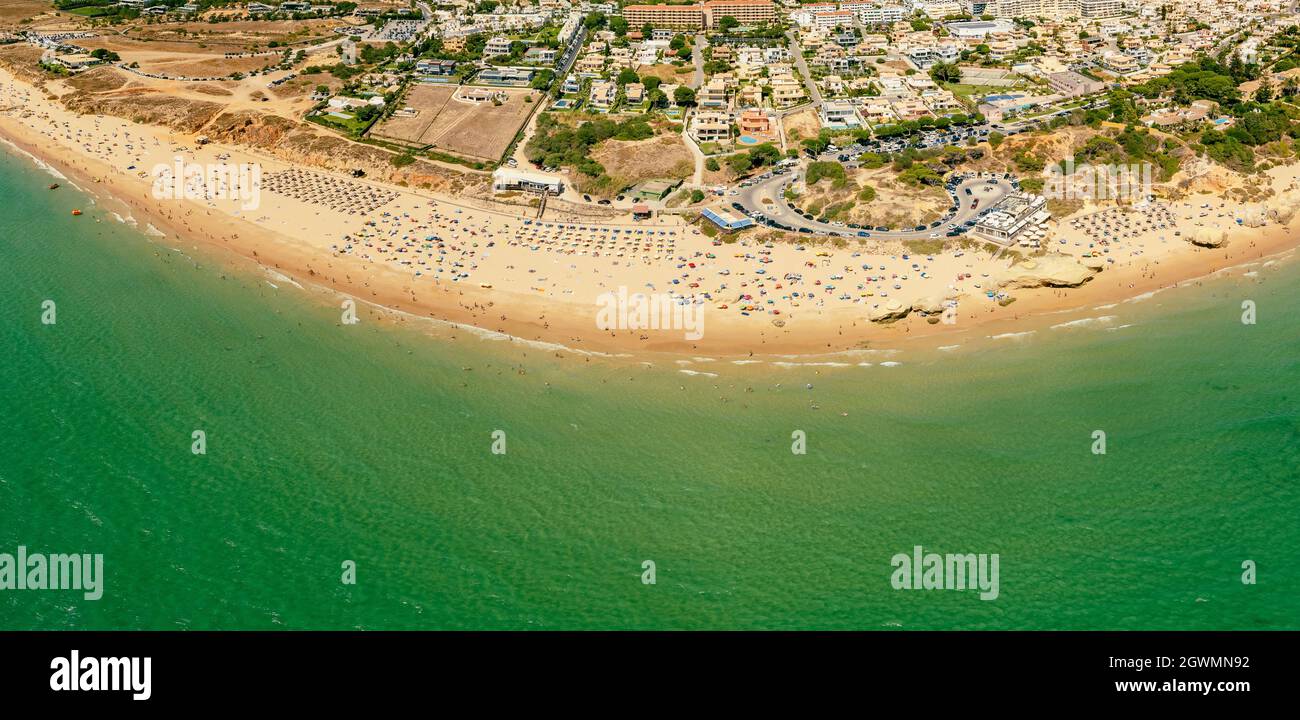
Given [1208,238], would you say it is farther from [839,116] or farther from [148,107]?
[148,107]

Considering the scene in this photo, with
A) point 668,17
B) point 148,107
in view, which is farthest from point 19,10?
point 668,17

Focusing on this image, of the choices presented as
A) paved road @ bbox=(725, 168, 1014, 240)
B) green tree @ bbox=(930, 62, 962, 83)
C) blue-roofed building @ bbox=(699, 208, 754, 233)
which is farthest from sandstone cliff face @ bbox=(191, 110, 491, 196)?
green tree @ bbox=(930, 62, 962, 83)

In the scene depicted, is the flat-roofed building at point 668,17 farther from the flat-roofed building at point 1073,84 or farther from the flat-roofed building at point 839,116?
the flat-roofed building at point 1073,84

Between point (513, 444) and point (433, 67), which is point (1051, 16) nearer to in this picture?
point (433, 67)

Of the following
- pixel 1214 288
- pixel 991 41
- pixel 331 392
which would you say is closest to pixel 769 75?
pixel 991 41

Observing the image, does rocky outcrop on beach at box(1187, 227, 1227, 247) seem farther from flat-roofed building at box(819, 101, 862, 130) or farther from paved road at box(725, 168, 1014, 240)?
flat-roofed building at box(819, 101, 862, 130)

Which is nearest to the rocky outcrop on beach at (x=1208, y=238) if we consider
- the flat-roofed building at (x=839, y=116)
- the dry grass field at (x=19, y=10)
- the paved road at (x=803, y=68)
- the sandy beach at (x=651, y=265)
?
the sandy beach at (x=651, y=265)
